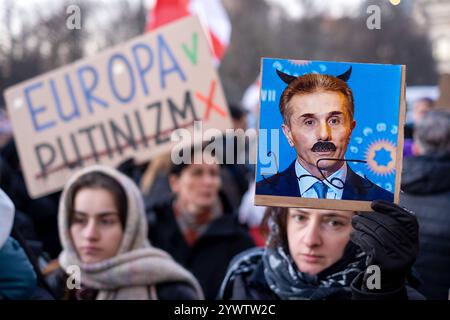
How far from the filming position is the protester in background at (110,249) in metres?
3.23

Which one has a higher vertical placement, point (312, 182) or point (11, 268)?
point (312, 182)

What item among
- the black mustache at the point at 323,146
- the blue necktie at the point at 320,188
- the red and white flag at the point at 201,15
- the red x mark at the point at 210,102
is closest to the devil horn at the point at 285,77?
the black mustache at the point at 323,146

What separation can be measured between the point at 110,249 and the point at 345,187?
4.55 ft

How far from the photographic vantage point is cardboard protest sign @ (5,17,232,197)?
4305mm

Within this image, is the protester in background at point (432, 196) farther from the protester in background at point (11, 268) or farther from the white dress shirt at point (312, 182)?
the protester in background at point (11, 268)

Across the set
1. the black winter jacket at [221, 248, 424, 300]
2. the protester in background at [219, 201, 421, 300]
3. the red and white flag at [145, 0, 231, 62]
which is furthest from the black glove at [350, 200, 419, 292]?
the red and white flag at [145, 0, 231, 62]

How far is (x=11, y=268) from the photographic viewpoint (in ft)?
8.30

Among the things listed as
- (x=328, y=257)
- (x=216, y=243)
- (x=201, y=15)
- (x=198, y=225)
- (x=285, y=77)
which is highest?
(x=201, y=15)

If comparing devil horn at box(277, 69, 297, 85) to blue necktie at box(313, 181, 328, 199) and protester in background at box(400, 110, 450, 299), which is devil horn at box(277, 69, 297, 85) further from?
protester in background at box(400, 110, 450, 299)

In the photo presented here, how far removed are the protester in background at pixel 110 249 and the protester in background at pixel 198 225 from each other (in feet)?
4.00

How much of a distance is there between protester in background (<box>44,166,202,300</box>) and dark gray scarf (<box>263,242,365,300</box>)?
62 centimetres

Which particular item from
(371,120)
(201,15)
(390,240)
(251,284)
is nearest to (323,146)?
(371,120)

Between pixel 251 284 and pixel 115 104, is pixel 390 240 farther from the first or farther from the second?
pixel 115 104
